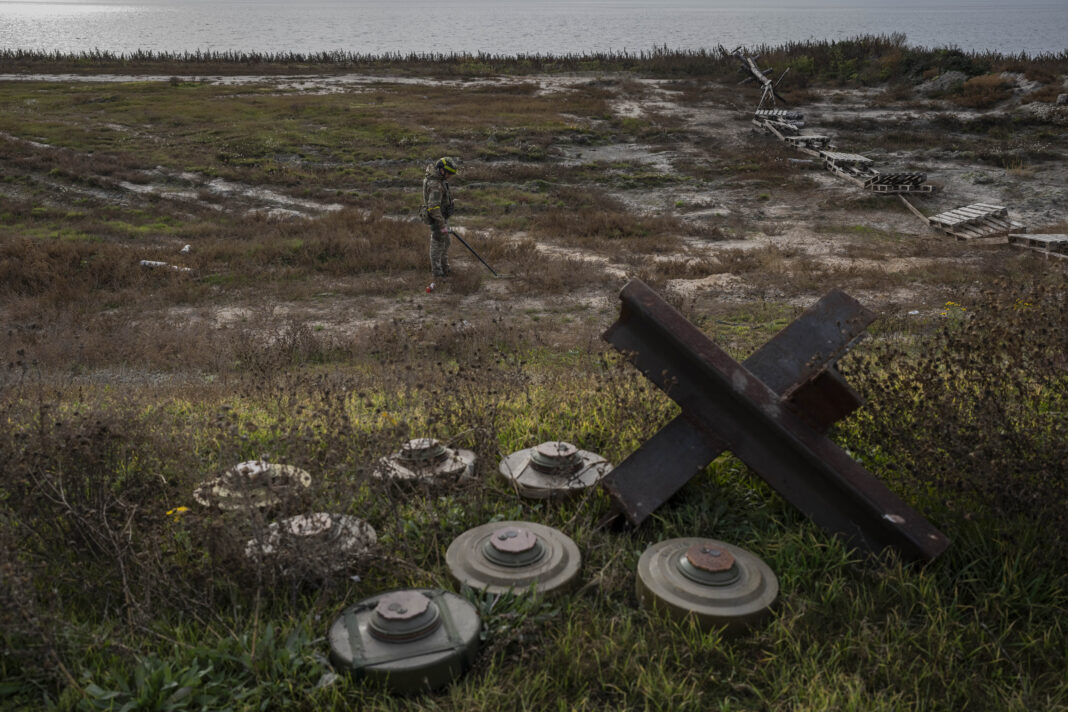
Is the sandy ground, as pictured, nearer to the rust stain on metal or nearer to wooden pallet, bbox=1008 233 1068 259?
wooden pallet, bbox=1008 233 1068 259

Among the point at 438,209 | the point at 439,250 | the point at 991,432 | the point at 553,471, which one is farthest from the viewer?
the point at 439,250

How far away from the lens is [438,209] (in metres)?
14.5

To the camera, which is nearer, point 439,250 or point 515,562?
point 515,562

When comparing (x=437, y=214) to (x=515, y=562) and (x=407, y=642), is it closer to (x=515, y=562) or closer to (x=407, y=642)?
(x=515, y=562)

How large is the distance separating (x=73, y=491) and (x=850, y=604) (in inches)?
140

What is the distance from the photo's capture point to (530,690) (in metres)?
2.77

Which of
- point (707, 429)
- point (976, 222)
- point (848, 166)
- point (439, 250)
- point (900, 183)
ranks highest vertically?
point (848, 166)

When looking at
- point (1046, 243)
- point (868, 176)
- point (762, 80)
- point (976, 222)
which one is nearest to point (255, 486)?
point (1046, 243)

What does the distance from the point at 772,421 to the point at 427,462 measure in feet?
6.01

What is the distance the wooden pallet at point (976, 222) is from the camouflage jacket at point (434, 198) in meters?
11.7

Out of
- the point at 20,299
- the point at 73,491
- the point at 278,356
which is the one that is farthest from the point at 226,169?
the point at 73,491

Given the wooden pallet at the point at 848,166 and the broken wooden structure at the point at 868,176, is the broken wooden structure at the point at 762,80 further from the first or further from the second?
the wooden pallet at the point at 848,166

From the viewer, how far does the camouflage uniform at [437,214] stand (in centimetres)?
1460

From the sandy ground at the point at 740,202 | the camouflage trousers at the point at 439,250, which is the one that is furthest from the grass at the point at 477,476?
the camouflage trousers at the point at 439,250
